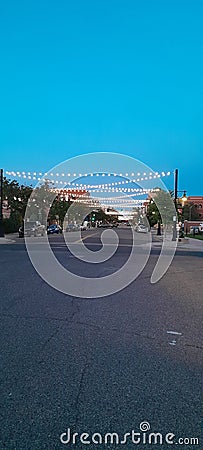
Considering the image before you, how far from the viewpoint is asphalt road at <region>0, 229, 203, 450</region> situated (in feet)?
12.2

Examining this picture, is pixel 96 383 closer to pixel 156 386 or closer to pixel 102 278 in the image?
pixel 156 386

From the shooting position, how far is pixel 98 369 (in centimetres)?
512

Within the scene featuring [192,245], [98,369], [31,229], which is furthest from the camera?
[31,229]

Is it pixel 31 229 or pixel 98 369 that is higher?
pixel 31 229

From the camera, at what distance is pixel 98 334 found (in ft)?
22.2

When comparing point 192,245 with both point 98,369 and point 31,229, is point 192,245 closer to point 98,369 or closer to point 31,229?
point 31,229

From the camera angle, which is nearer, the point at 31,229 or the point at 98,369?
the point at 98,369

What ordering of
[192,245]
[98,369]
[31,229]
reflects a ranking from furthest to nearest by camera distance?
1. [31,229]
2. [192,245]
3. [98,369]

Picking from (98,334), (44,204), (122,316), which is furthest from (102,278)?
(44,204)

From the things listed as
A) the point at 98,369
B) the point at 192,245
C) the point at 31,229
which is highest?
the point at 31,229

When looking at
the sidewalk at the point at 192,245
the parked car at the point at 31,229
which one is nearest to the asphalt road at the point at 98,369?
the sidewalk at the point at 192,245

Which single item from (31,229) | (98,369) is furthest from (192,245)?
(98,369)

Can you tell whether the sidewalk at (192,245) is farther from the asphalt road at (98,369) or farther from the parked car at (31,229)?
the asphalt road at (98,369)

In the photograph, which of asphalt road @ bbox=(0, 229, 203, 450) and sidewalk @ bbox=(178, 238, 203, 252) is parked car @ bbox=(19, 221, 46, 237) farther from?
asphalt road @ bbox=(0, 229, 203, 450)
